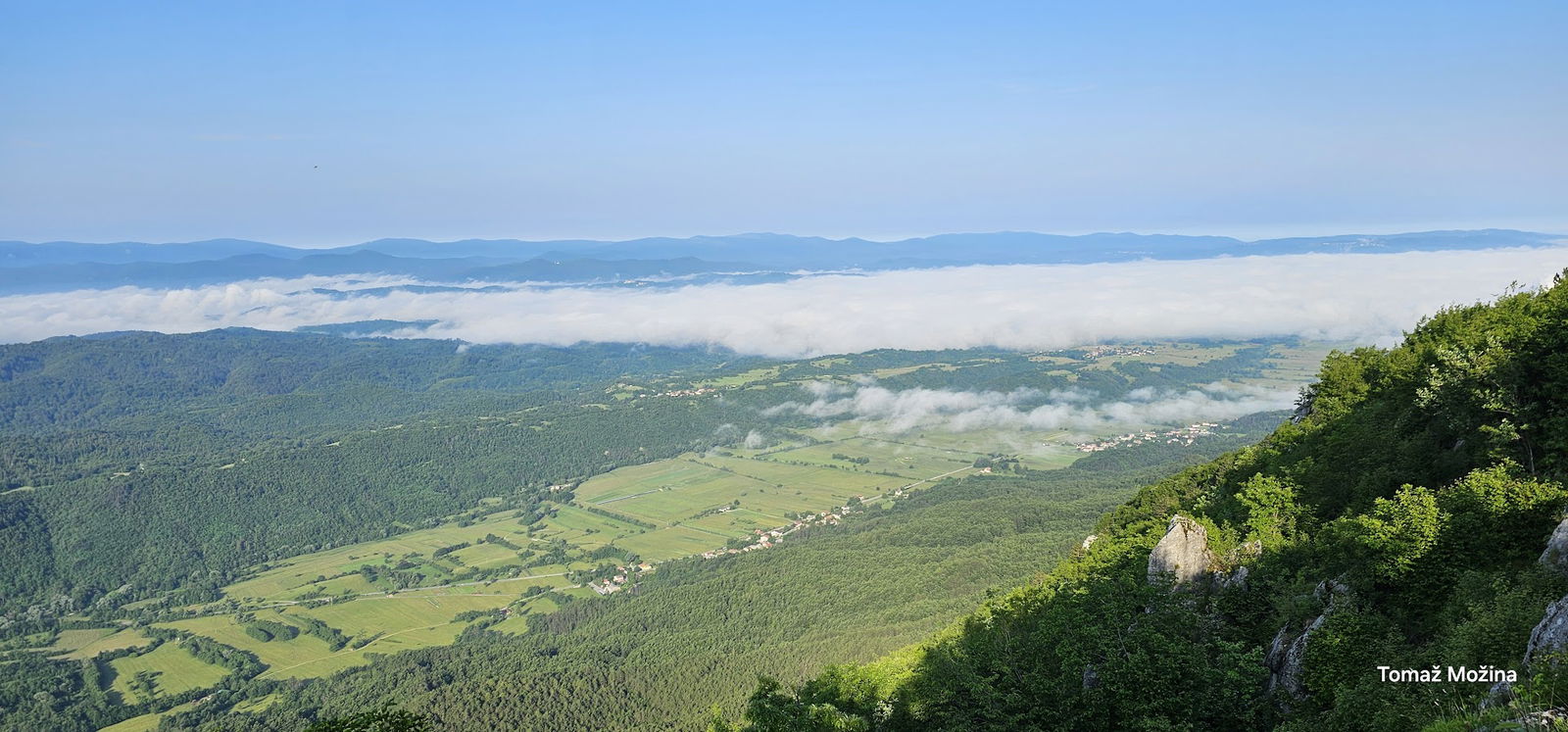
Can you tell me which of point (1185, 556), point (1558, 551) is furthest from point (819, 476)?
point (1558, 551)

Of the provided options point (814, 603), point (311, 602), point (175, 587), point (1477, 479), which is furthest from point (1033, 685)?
point (175, 587)

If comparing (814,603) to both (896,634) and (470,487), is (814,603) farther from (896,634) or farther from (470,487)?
(470,487)

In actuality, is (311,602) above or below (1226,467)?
below

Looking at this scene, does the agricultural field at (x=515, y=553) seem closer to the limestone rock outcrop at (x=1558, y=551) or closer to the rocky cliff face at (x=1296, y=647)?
the rocky cliff face at (x=1296, y=647)

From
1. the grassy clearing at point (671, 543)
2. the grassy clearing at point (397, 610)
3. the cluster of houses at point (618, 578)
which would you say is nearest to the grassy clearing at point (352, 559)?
the grassy clearing at point (397, 610)

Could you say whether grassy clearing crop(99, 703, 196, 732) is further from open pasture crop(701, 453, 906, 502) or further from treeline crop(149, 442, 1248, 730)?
open pasture crop(701, 453, 906, 502)
